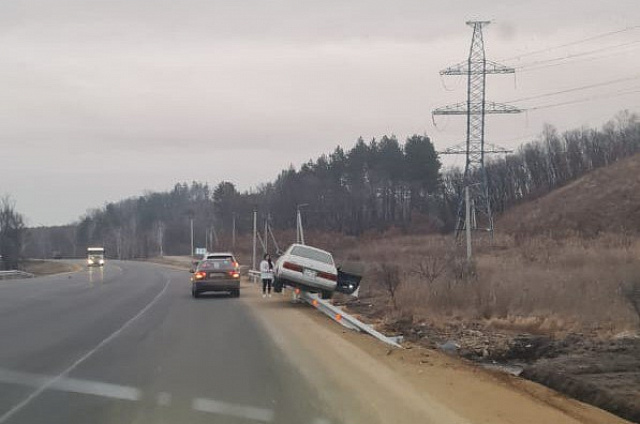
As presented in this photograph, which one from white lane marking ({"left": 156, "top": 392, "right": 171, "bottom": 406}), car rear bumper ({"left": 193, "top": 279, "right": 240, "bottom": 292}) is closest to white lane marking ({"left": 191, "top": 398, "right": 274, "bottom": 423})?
white lane marking ({"left": 156, "top": 392, "right": 171, "bottom": 406})

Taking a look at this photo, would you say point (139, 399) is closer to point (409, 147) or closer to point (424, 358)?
point (424, 358)

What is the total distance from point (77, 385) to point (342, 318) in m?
9.71

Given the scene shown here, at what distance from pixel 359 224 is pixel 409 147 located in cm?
1418

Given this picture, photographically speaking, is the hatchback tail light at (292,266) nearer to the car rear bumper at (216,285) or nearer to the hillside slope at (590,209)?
the car rear bumper at (216,285)

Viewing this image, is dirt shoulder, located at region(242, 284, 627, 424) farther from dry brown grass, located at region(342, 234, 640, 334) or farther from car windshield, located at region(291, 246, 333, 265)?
car windshield, located at region(291, 246, 333, 265)

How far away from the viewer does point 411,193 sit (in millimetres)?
109875

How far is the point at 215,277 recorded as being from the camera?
29812 millimetres

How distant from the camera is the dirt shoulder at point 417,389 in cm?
812

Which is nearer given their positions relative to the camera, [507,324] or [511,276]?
[507,324]

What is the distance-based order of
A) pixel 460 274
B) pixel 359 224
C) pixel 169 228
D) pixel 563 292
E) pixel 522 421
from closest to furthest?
pixel 522 421, pixel 563 292, pixel 460 274, pixel 359 224, pixel 169 228

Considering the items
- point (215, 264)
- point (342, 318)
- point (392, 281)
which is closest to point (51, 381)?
point (342, 318)

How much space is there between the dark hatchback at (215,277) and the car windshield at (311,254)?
530 centimetres

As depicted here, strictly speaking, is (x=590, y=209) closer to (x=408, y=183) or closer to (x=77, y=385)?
(x=408, y=183)

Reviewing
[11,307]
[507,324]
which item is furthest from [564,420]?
[11,307]
